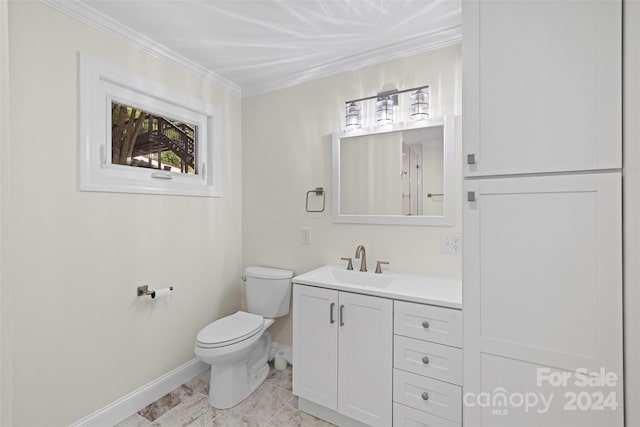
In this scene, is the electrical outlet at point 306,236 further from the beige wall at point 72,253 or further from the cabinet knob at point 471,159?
the cabinet knob at point 471,159

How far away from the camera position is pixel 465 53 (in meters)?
1.19

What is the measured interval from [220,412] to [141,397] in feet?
1.75

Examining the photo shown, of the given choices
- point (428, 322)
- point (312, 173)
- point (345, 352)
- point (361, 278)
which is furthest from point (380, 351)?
point (312, 173)

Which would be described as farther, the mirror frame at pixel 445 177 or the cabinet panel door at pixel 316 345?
the mirror frame at pixel 445 177

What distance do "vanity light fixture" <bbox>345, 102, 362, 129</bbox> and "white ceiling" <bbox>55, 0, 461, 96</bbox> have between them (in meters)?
0.31

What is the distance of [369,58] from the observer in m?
2.13

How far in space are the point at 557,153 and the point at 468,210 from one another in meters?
0.34

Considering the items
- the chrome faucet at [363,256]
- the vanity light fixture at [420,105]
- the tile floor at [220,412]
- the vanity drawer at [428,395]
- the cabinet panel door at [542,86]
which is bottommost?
the tile floor at [220,412]

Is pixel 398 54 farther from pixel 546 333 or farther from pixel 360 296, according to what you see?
pixel 546 333

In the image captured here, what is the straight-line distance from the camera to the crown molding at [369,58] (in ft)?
6.11

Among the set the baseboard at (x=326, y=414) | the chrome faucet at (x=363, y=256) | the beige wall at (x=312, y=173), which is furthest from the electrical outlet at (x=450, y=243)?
the baseboard at (x=326, y=414)

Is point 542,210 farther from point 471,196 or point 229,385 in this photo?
point 229,385

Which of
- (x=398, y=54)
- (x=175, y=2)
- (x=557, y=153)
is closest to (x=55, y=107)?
(x=175, y=2)

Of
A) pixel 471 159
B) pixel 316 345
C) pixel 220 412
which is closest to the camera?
pixel 471 159
